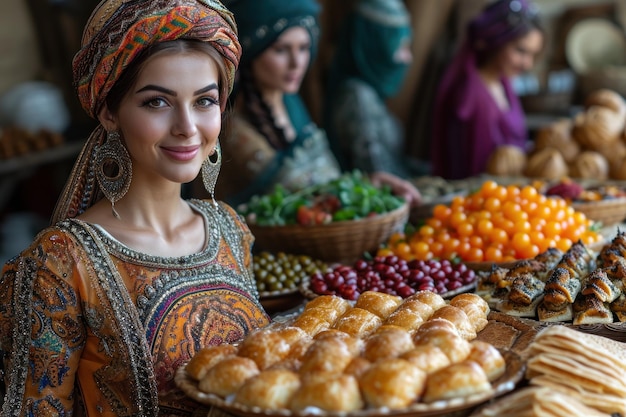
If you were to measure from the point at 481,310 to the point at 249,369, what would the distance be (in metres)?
0.83

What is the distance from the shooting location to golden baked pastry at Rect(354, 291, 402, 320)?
211cm

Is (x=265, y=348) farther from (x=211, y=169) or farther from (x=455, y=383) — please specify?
(x=211, y=169)

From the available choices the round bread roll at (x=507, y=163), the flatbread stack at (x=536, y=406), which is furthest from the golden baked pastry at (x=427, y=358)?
the round bread roll at (x=507, y=163)

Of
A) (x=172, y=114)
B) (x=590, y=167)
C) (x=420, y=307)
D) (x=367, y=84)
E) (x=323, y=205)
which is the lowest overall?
(x=590, y=167)

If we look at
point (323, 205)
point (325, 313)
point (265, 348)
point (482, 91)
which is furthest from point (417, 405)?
point (482, 91)

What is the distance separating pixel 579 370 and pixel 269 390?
2.38ft

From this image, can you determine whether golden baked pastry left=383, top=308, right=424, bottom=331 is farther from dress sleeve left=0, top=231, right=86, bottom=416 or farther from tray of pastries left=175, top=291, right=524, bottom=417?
dress sleeve left=0, top=231, right=86, bottom=416

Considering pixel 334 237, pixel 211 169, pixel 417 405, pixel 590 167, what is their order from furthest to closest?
pixel 590 167 < pixel 334 237 < pixel 211 169 < pixel 417 405

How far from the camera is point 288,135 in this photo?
423cm

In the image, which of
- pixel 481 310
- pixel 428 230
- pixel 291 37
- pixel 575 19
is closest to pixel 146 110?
pixel 481 310

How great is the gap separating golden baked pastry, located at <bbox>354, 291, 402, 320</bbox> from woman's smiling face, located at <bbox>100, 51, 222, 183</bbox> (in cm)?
63

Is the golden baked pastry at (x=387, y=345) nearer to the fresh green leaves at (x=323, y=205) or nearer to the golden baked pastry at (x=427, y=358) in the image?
the golden baked pastry at (x=427, y=358)

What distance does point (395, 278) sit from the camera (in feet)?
8.92

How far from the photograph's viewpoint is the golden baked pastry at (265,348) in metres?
1.71
